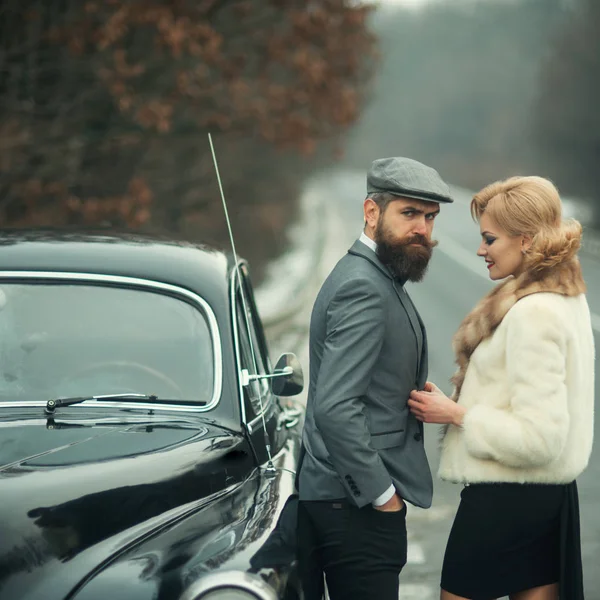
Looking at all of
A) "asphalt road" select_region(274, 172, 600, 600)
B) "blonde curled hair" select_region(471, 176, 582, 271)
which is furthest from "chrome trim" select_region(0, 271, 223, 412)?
"asphalt road" select_region(274, 172, 600, 600)

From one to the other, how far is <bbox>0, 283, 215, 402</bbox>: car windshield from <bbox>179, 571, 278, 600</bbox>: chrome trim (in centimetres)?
114

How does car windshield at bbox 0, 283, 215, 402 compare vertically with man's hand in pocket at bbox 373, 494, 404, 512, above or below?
above

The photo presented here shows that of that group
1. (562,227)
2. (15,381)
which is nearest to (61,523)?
(15,381)

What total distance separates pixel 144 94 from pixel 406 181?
12.0 metres

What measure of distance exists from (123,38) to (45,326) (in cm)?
1134

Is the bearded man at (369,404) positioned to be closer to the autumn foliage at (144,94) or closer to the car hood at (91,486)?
the car hood at (91,486)

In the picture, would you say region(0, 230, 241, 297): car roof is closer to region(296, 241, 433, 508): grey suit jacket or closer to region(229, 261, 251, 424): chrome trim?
region(229, 261, 251, 424): chrome trim

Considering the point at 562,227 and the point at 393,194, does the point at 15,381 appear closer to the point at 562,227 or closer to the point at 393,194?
the point at 393,194

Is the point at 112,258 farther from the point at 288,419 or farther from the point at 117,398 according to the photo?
the point at 288,419

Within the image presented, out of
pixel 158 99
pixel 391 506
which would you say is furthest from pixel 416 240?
pixel 158 99

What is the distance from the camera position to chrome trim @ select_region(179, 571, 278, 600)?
301cm

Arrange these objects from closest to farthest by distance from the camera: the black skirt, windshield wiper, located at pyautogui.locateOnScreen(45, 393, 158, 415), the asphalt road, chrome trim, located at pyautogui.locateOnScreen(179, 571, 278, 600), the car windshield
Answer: chrome trim, located at pyautogui.locateOnScreen(179, 571, 278, 600), the black skirt, windshield wiper, located at pyautogui.locateOnScreen(45, 393, 158, 415), the car windshield, the asphalt road

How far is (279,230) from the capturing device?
31.5 metres

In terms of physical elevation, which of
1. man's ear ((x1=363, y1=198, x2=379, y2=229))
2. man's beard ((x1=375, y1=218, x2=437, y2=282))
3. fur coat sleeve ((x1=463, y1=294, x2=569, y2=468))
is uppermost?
man's ear ((x1=363, y1=198, x2=379, y2=229))
